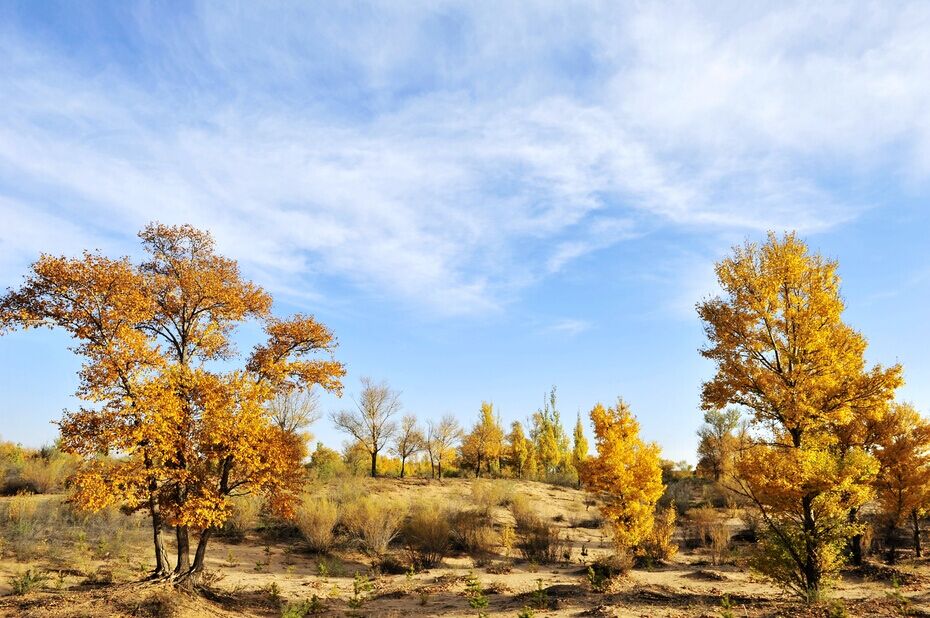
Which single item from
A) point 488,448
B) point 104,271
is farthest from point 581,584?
point 488,448

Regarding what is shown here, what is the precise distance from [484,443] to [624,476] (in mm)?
36479

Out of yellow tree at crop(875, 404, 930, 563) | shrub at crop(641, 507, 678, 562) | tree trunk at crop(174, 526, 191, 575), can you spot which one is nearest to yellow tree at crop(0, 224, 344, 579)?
tree trunk at crop(174, 526, 191, 575)

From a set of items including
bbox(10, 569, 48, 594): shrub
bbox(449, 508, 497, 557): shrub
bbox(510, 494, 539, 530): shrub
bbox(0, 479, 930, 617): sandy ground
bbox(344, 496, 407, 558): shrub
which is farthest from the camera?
bbox(510, 494, 539, 530): shrub

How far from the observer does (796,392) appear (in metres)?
14.2

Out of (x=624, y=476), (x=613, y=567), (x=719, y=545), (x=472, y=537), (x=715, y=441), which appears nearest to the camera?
(x=613, y=567)

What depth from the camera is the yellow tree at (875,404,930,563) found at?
21.9m

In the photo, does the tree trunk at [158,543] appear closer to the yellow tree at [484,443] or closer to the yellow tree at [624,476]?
the yellow tree at [624,476]

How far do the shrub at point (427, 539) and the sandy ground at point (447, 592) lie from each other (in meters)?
0.62

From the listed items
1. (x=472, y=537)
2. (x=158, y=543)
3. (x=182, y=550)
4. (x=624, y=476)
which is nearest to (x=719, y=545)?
(x=624, y=476)

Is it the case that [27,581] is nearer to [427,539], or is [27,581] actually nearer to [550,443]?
[427,539]

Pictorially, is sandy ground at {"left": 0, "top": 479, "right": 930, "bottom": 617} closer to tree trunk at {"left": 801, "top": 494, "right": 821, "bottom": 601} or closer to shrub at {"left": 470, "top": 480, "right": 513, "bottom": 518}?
tree trunk at {"left": 801, "top": 494, "right": 821, "bottom": 601}

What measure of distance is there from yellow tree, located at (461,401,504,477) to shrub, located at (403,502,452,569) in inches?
1214

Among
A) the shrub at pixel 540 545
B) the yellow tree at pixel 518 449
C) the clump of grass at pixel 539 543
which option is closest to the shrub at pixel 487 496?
the clump of grass at pixel 539 543

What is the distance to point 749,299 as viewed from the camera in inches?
597
